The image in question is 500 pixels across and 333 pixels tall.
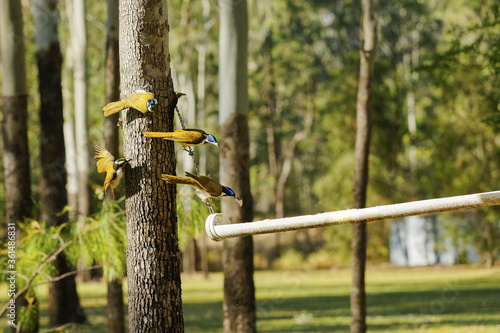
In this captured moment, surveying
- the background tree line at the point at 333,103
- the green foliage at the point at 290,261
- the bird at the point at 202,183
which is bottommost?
the green foliage at the point at 290,261

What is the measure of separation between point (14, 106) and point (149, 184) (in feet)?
16.7

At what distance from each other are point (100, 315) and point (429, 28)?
2541cm

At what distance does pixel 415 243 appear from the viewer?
Answer: 2470cm

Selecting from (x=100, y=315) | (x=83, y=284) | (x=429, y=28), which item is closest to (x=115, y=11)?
(x=100, y=315)

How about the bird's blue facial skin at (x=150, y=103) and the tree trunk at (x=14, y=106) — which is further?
the tree trunk at (x=14, y=106)

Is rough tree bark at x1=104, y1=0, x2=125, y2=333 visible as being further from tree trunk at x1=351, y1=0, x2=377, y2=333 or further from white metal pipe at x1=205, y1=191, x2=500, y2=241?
white metal pipe at x1=205, y1=191, x2=500, y2=241

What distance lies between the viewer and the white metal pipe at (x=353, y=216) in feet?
9.44

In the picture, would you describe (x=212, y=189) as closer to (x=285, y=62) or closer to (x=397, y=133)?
(x=397, y=133)

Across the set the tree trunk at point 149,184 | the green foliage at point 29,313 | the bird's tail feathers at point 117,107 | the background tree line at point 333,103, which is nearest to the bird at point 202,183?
the tree trunk at point 149,184

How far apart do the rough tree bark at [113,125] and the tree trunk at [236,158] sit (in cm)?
157

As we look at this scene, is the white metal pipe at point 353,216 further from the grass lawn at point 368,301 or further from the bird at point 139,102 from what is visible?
the grass lawn at point 368,301

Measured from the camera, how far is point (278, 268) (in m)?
26.1

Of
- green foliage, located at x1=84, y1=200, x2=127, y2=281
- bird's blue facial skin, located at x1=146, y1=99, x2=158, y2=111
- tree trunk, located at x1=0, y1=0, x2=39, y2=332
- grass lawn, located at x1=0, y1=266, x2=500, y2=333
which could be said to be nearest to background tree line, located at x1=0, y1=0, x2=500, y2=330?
grass lawn, located at x1=0, y1=266, x2=500, y2=333

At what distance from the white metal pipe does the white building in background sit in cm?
2144
